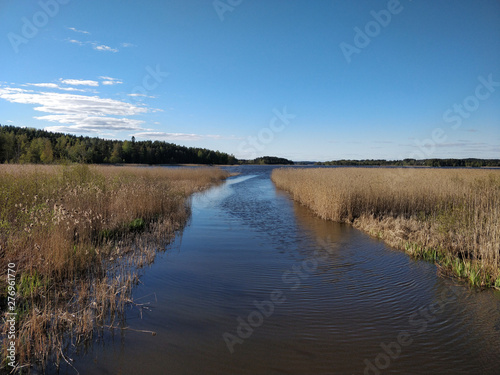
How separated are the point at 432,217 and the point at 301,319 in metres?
8.49

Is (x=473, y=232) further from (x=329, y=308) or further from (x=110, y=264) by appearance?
(x=110, y=264)

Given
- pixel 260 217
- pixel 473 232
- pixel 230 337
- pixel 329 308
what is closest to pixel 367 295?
pixel 329 308

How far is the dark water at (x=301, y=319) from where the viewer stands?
3.47m

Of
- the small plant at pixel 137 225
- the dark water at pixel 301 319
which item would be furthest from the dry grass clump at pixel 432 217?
the small plant at pixel 137 225

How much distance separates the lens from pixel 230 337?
13.2ft

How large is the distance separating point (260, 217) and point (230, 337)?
32.1ft

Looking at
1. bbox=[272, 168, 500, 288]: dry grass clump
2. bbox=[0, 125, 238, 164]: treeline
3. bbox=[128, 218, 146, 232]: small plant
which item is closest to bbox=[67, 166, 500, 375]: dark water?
bbox=[272, 168, 500, 288]: dry grass clump

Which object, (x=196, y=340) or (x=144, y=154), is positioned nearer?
(x=196, y=340)

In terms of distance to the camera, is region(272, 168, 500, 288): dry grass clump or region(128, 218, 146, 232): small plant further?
region(128, 218, 146, 232): small plant

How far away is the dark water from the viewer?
3.47 meters

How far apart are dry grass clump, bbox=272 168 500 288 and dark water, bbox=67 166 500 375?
0.73 meters

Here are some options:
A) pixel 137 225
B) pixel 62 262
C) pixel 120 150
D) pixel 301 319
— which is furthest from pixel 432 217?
pixel 120 150

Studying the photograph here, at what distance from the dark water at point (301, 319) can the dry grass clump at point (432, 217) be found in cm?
73

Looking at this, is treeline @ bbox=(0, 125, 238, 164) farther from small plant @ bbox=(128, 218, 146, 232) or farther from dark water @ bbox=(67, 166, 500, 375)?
dark water @ bbox=(67, 166, 500, 375)
